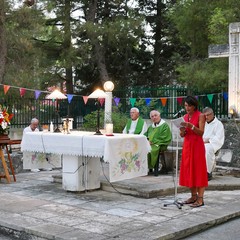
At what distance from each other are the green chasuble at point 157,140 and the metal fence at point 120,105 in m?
3.97

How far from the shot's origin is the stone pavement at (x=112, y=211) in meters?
5.49

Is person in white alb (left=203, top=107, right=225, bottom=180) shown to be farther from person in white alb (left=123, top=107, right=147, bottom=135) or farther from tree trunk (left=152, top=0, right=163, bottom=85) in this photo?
tree trunk (left=152, top=0, right=163, bottom=85)

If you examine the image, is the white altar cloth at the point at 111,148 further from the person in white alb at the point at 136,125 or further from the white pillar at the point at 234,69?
the white pillar at the point at 234,69

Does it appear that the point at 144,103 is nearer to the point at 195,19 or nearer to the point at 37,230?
the point at 195,19

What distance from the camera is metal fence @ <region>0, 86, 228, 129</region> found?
13672mm

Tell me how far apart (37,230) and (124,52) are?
66.0 ft

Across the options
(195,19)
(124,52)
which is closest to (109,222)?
(195,19)

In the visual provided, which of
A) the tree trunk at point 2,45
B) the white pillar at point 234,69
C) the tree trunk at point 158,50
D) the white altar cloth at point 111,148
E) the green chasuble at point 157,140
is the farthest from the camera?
the tree trunk at point 158,50

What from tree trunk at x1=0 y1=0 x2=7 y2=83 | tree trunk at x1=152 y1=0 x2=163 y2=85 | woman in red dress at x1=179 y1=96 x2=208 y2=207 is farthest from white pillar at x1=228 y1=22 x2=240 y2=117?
tree trunk at x1=152 y1=0 x2=163 y2=85

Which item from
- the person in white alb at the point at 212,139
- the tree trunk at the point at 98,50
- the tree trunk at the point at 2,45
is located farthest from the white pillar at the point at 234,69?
the tree trunk at the point at 98,50

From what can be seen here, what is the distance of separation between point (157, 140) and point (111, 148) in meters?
2.64

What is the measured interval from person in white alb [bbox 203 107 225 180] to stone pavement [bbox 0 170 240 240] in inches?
14.9

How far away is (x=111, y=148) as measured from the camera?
7.16 m

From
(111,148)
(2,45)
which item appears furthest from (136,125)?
(2,45)
